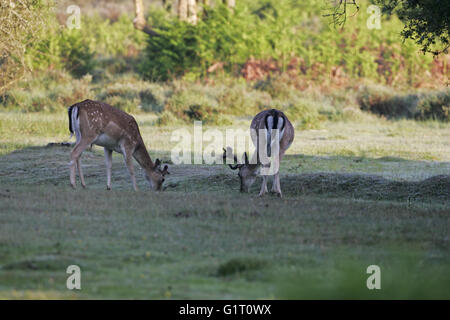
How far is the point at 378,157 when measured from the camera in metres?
20.6

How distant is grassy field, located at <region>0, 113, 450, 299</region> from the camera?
7.68 metres

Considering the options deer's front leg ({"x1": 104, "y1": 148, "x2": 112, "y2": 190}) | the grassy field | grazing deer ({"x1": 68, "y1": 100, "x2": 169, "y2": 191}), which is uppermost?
grazing deer ({"x1": 68, "y1": 100, "x2": 169, "y2": 191})

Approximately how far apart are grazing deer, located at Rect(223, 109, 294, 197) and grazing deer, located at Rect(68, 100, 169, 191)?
1.77 m

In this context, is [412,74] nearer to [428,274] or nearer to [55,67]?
[55,67]

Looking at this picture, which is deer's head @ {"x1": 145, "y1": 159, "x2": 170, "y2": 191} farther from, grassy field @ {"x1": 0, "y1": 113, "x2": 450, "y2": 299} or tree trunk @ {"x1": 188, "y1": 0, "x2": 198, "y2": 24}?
tree trunk @ {"x1": 188, "y1": 0, "x2": 198, "y2": 24}

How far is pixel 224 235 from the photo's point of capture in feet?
32.8

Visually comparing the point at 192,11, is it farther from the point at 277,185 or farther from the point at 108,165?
the point at 277,185

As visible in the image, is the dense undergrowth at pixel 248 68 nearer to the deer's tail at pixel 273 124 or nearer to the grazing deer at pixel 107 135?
the grazing deer at pixel 107 135

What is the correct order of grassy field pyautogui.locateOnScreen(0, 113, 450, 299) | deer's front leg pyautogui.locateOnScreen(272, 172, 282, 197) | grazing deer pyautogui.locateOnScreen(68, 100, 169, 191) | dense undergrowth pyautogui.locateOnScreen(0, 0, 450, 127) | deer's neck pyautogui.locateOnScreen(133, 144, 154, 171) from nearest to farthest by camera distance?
grassy field pyautogui.locateOnScreen(0, 113, 450, 299) < deer's front leg pyautogui.locateOnScreen(272, 172, 282, 197) < grazing deer pyautogui.locateOnScreen(68, 100, 169, 191) < deer's neck pyautogui.locateOnScreen(133, 144, 154, 171) < dense undergrowth pyautogui.locateOnScreen(0, 0, 450, 127)

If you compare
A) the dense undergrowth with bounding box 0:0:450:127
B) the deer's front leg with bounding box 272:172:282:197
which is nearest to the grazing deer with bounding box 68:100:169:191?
the deer's front leg with bounding box 272:172:282:197

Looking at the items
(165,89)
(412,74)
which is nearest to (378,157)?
(165,89)

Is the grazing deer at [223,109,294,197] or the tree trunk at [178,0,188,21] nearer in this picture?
the grazing deer at [223,109,294,197]

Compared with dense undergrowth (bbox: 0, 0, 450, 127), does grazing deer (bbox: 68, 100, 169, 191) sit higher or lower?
lower

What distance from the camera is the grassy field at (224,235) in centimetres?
768
